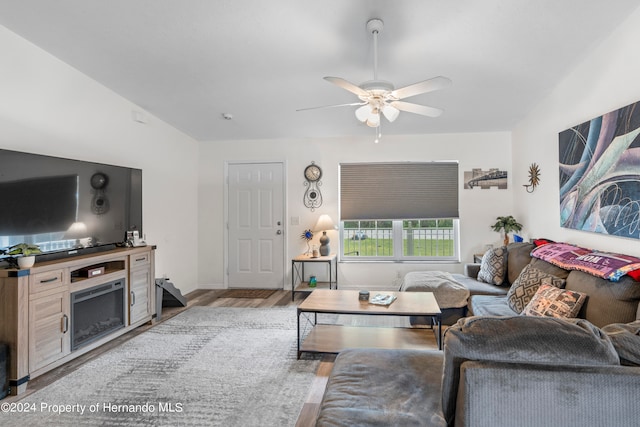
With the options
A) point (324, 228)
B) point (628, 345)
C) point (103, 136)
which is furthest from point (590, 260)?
point (103, 136)

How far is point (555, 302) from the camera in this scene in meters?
2.38

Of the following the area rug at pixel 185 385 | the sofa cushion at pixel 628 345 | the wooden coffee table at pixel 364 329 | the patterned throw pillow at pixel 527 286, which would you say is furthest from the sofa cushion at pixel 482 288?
the sofa cushion at pixel 628 345

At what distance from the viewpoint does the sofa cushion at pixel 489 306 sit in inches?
111

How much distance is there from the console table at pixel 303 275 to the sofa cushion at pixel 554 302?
271 cm

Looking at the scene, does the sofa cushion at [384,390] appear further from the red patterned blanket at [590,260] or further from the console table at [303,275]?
the console table at [303,275]

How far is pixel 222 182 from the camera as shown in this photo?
5.56 m

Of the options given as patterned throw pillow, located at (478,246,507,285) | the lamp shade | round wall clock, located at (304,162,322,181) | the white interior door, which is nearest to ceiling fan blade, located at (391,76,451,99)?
patterned throw pillow, located at (478,246,507,285)

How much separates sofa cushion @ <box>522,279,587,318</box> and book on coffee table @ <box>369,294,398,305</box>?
3.37 feet

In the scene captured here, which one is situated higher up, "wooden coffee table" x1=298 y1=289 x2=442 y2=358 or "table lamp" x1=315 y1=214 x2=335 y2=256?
"table lamp" x1=315 y1=214 x2=335 y2=256

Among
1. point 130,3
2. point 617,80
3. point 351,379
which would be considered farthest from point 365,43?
point 351,379

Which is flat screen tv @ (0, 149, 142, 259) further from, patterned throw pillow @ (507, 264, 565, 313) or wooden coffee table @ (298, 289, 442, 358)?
patterned throw pillow @ (507, 264, 565, 313)

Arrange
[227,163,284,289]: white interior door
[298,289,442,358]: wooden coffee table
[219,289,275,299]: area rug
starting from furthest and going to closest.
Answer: [227,163,284,289]: white interior door
[219,289,275,299]: area rug
[298,289,442,358]: wooden coffee table

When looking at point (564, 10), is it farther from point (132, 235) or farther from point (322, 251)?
point (132, 235)

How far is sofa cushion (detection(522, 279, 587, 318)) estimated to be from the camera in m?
2.28
